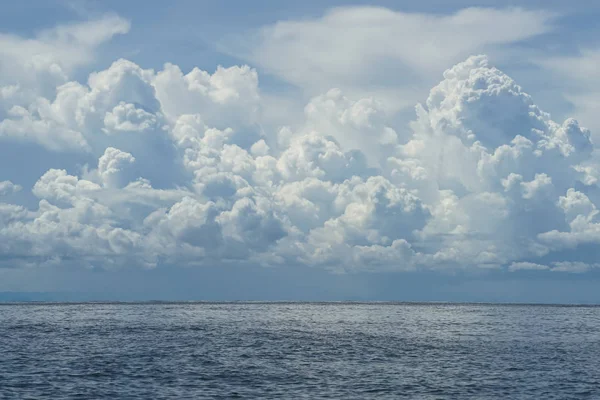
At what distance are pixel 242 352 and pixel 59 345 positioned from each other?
33.6m

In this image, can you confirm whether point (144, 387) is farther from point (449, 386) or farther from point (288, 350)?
point (288, 350)

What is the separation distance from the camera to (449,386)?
73.4 metres

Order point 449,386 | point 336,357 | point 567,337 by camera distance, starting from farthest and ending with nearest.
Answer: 1. point 567,337
2. point 336,357
3. point 449,386

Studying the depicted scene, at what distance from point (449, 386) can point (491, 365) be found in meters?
20.0

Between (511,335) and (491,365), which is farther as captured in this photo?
(511,335)

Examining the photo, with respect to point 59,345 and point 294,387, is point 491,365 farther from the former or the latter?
point 59,345

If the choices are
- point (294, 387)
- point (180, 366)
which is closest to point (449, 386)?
point (294, 387)

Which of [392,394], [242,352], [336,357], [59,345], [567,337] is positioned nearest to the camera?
[392,394]

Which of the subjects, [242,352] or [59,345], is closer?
[242,352]

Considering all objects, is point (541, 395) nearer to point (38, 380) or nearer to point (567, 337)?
point (38, 380)

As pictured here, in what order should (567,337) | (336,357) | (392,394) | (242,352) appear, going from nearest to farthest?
(392,394) → (336,357) → (242,352) → (567,337)

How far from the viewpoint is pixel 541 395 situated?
225ft

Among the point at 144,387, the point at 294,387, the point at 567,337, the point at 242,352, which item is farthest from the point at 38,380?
the point at 567,337

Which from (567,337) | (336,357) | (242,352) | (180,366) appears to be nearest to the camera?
(180,366)
